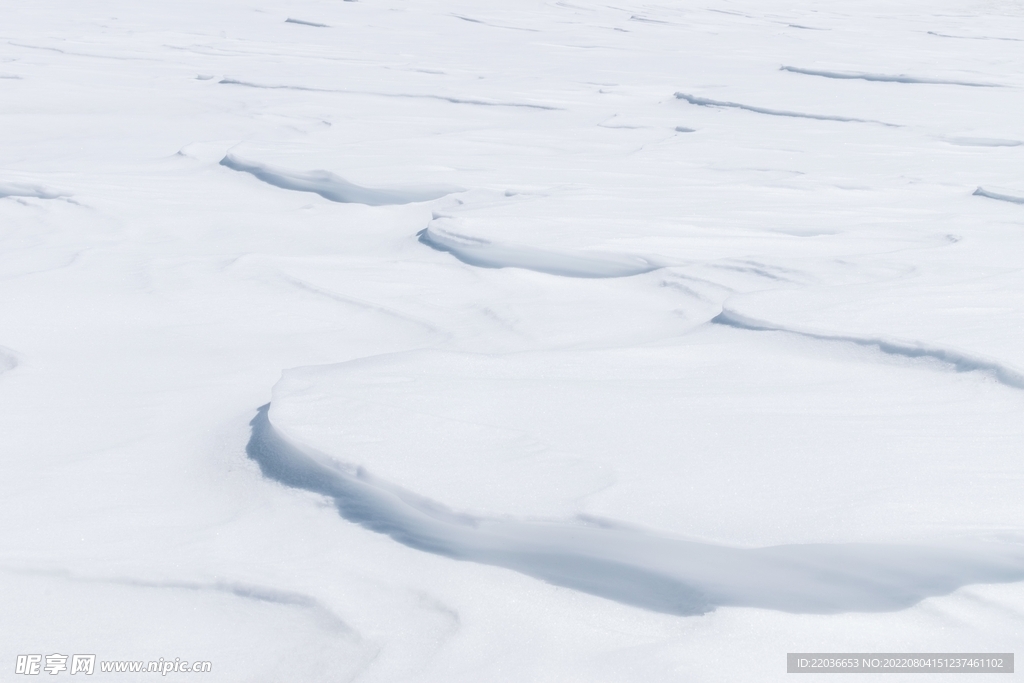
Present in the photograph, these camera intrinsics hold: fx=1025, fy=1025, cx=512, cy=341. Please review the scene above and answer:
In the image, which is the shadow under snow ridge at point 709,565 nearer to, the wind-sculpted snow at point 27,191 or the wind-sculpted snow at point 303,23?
the wind-sculpted snow at point 27,191

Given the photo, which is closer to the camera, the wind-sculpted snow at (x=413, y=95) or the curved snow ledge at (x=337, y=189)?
the curved snow ledge at (x=337, y=189)

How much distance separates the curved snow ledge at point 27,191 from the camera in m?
3.12

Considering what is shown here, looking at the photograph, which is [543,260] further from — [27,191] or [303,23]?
[303,23]

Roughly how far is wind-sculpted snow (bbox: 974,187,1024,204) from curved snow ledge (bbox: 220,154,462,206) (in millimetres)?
1534

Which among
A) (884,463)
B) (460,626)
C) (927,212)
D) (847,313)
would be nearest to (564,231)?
(847,313)

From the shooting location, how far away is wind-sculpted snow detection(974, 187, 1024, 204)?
113 inches

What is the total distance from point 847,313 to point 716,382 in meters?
0.39

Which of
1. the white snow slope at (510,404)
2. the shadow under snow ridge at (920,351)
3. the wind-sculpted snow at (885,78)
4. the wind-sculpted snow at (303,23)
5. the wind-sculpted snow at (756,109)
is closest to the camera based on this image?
the white snow slope at (510,404)

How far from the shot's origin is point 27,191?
3.15 meters

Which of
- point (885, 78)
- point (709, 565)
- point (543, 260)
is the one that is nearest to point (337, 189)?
point (543, 260)

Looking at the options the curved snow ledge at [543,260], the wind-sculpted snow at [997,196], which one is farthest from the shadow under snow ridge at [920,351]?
the wind-sculpted snow at [997,196]

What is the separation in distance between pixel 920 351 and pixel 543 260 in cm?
95

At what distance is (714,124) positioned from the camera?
4445 millimetres

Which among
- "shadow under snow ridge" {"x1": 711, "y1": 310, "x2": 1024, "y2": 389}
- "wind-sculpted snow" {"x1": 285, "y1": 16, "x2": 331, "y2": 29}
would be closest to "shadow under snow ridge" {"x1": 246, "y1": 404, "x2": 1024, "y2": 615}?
"shadow under snow ridge" {"x1": 711, "y1": 310, "x2": 1024, "y2": 389}
